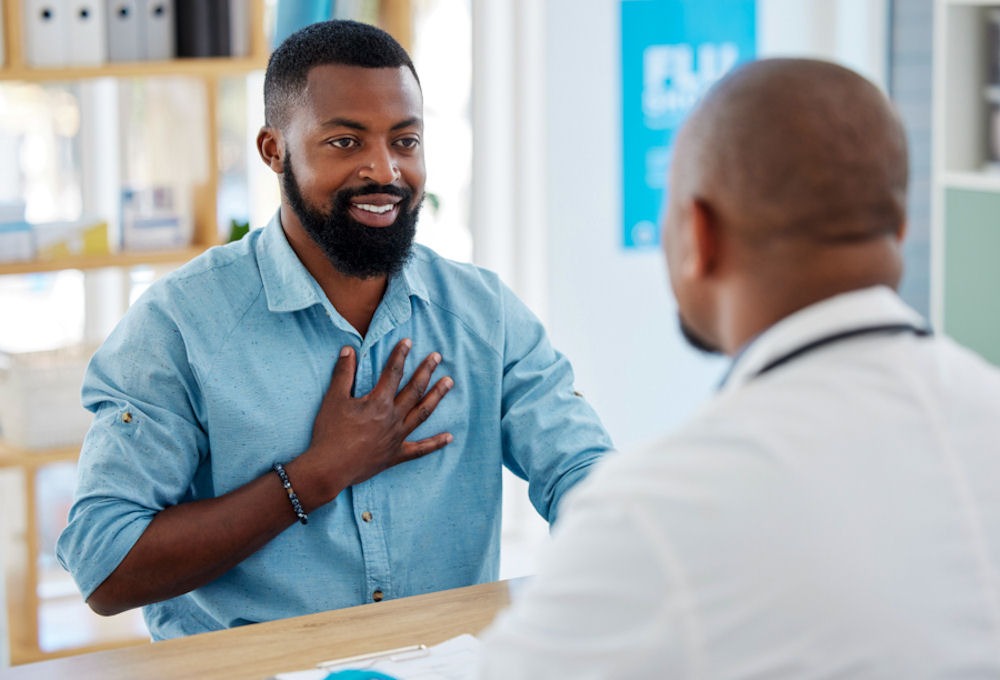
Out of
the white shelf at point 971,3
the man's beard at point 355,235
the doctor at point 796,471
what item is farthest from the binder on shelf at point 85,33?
the doctor at point 796,471

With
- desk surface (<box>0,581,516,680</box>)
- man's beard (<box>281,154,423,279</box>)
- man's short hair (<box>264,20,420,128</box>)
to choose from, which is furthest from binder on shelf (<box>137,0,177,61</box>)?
desk surface (<box>0,581,516,680</box>)

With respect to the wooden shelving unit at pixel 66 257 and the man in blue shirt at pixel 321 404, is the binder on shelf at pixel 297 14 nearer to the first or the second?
the wooden shelving unit at pixel 66 257

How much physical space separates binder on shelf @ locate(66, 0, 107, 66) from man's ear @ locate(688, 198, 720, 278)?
7.91 feet

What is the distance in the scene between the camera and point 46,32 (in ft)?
10.0

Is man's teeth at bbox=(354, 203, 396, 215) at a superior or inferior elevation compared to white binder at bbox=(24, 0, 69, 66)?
inferior

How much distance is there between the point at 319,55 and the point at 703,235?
1032 mm

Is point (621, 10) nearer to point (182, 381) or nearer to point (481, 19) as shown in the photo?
point (481, 19)

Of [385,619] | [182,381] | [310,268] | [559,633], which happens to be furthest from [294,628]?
[559,633]

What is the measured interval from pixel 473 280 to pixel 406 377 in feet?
0.69

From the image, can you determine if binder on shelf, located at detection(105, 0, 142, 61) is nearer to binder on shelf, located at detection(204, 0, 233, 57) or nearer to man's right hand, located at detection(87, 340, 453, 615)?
binder on shelf, located at detection(204, 0, 233, 57)

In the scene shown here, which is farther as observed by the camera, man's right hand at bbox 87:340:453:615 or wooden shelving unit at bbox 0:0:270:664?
wooden shelving unit at bbox 0:0:270:664

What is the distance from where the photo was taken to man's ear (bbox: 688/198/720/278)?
1021mm

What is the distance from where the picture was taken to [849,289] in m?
0.99

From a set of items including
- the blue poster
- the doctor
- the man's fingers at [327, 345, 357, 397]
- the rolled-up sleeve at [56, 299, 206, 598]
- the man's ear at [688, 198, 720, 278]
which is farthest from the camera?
the blue poster
